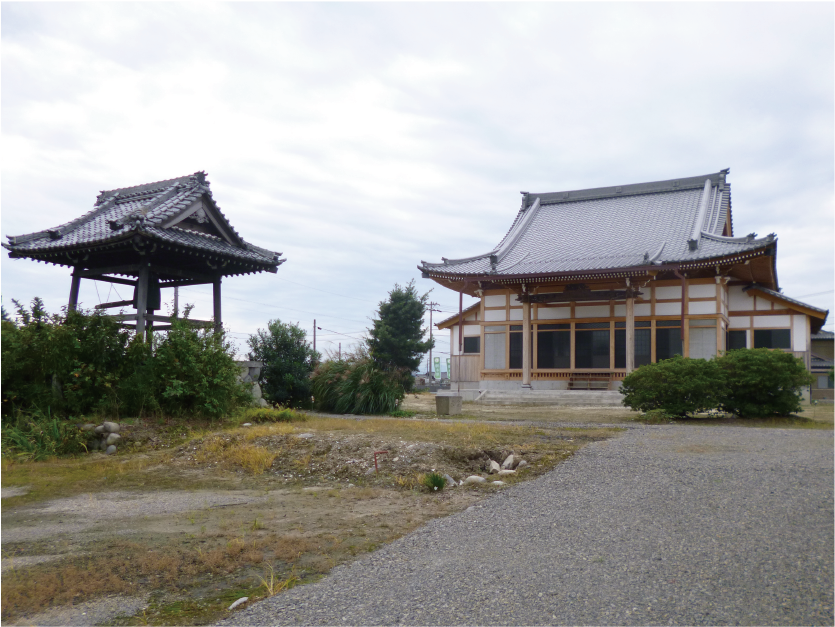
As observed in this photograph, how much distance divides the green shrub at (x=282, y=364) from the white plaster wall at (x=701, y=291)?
13480 mm

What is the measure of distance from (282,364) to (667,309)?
13668 millimetres

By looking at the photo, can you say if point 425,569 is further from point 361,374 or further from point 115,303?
point 361,374

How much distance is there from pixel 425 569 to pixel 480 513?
1.58m

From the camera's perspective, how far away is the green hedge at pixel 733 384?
42.3ft

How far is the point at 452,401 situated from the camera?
1625cm

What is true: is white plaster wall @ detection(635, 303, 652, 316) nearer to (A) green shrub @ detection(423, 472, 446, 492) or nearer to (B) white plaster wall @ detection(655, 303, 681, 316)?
(B) white plaster wall @ detection(655, 303, 681, 316)

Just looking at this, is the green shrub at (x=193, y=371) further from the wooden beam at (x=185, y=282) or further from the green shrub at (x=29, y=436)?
the green shrub at (x=29, y=436)

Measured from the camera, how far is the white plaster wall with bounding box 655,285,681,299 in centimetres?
2208

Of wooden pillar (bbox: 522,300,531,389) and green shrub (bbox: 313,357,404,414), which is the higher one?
wooden pillar (bbox: 522,300,531,389)

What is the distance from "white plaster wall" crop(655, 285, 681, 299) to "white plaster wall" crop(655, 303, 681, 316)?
0.30 metres

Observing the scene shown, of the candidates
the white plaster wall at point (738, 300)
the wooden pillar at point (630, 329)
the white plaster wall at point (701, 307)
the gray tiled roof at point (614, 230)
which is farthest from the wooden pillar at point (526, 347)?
the white plaster wall at point (738, 300)

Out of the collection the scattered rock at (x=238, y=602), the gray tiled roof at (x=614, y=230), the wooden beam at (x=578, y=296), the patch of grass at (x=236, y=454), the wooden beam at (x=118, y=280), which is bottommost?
the scattered rock at (x=238, y=602)

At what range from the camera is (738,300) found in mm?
23359

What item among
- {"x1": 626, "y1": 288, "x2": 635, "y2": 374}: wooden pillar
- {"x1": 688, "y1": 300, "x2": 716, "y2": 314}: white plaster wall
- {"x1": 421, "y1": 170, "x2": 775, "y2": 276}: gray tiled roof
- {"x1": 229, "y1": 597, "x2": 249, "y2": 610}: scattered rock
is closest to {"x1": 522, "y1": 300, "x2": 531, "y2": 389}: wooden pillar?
{"x1": 421, "y1": 170, "x2": 775, "y2": 276}: gray tiled roof
